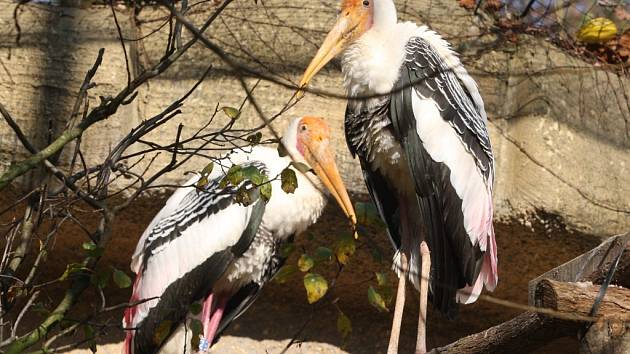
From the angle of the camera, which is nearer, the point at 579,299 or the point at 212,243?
the point at 579,299

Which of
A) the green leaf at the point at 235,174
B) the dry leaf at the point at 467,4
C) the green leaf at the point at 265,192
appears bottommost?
the dry leaf at the point at 467,4

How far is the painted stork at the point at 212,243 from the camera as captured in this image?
3.95m

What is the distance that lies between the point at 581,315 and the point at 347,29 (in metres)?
1.66

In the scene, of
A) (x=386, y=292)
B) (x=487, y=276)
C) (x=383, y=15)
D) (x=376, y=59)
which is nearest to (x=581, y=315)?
(x=386, y=292)

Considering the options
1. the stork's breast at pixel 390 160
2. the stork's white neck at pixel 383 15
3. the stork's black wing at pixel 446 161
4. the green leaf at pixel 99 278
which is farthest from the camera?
the stork's white neck at pixel 383 15

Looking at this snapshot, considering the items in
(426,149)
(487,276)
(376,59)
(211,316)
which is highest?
(376,59)

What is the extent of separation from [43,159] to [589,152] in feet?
10.3

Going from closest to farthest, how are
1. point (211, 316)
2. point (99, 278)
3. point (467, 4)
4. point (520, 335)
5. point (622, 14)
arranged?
point (99, 278) → point (520, 335) → point (211, 316) → point (467, 4) → point (622, 14)

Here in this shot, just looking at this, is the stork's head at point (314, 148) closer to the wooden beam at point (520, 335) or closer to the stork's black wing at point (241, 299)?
the stork's black wing at point (241, 299)

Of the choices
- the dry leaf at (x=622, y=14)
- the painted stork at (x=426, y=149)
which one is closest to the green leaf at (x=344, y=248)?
the painted stork at (x=426, y=149)

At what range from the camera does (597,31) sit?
520cm

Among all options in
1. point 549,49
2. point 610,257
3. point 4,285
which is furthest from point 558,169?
point 4,285

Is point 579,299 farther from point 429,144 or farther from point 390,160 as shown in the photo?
point 390,160

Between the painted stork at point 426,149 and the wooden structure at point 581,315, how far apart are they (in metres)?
0.66
